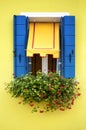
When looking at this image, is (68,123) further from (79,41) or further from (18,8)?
(18,8)

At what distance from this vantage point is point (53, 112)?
949 centimetres

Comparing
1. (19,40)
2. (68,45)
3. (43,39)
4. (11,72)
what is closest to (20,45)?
(19,40)

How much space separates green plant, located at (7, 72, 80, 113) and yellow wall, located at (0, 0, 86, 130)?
1.10 ft

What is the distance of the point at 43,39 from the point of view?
938cm

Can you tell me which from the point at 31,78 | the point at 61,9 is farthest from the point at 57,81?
the point at 61,9

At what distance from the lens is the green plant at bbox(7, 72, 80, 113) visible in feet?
28.9

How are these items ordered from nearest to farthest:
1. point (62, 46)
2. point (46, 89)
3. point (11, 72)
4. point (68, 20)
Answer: point (46, 89) → point (68, 20) → point (62, 46) → point (11, 72)

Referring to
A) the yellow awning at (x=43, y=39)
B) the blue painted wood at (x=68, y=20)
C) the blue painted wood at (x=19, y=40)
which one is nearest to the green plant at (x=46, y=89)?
the yellow awning at (x=43, y=39)

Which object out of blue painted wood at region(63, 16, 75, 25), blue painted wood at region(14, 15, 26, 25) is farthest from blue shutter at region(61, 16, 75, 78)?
blue painted wood at region(14, 15, 26, 25)

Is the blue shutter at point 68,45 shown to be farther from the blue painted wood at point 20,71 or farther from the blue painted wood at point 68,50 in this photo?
the blue painted wood at point 20,71

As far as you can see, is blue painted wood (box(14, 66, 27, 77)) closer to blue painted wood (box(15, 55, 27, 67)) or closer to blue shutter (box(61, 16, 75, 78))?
blue painted wood (box(15, 55, 27, 67))

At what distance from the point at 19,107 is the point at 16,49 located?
5.41ft

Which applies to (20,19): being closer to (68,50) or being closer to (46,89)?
(68,50)

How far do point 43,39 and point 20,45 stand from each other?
2.18ft
